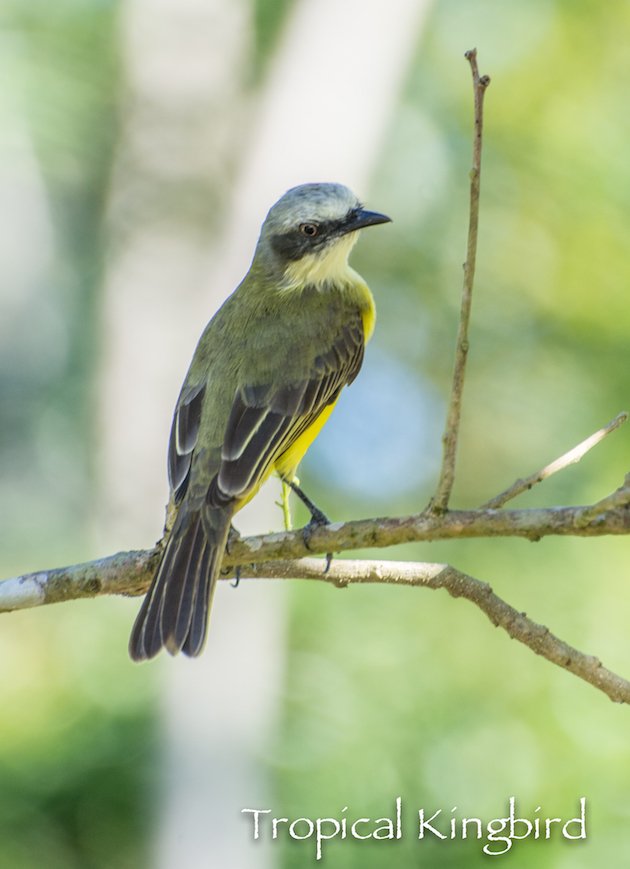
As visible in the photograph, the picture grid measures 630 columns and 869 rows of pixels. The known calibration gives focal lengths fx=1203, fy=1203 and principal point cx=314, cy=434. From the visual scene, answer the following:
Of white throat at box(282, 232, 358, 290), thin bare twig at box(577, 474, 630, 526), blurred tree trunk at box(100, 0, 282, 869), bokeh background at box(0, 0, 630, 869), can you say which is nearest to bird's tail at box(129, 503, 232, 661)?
thin bare twig at box(577, 474, 630, 526)

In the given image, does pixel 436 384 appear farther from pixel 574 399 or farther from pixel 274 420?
pixel 274 420

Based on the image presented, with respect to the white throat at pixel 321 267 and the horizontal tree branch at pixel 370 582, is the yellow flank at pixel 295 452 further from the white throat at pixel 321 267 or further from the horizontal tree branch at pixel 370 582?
the horizontal tree branch at pixel 370 582

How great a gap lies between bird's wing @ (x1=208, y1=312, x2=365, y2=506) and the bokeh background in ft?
12.5

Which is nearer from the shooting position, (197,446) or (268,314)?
(197,446)

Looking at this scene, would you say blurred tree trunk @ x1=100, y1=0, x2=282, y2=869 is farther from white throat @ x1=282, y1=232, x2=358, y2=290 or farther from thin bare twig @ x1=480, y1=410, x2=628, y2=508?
thin bare twig @ x1=480, y1=410, x2=628, y2=508

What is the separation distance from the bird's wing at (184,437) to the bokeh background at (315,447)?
4100mm

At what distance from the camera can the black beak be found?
532 centimetres

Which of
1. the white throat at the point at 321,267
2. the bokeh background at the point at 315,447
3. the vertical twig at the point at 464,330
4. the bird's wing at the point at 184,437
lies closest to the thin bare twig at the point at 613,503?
the vertical twig at the point at 464,330

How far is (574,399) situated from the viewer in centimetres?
1120

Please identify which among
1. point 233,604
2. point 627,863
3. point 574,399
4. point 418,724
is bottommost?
point 627,863

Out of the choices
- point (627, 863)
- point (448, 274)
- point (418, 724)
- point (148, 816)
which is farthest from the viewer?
point (448, 274)

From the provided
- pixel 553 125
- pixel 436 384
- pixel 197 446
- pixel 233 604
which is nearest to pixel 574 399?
pixel 436 384

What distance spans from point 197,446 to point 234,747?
242 inches

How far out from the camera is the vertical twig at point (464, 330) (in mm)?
3111
